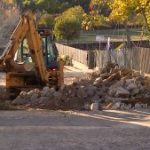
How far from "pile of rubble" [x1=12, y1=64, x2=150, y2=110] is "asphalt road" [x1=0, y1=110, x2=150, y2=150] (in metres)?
2.45

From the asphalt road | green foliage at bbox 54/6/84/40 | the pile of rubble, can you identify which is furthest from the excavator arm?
green foliage at bbox 54/6/84/40

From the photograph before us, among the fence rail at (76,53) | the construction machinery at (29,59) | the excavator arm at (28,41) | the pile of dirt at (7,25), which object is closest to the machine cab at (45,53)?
the construction machinery at (29,59)

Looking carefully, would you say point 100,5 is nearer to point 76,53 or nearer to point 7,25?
point 76,53

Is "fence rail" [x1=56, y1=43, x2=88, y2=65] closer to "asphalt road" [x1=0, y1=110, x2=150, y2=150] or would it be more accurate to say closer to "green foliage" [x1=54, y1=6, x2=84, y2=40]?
"green foliage" [x1=54, y1=6, x2=84, y2=40]

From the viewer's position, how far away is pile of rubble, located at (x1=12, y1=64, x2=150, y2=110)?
21953 millimetres

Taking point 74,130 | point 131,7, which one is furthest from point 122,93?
point 131,7

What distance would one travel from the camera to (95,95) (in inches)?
928

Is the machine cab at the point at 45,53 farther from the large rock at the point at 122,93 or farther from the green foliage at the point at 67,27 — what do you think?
the green foliage at the point at 67,27

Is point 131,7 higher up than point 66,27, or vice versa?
point 131,7

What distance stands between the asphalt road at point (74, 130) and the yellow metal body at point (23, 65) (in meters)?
4.10

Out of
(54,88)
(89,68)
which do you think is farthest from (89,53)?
(54,88)

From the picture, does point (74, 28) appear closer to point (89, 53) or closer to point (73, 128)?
point (89, 53)

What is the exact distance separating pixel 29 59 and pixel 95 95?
316 cm

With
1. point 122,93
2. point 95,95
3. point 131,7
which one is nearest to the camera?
point 122,93
